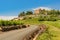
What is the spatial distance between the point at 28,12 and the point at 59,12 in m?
23.7

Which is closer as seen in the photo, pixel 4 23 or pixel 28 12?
pixel 4 23

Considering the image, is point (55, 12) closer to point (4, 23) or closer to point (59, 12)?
point (59, 12)

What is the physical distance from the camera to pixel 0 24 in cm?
3441

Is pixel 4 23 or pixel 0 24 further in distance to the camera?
pixel 4 23

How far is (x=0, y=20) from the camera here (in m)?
36.2

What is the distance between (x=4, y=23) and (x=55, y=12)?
123104 millimetres

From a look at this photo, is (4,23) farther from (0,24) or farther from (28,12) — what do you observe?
(28,12)

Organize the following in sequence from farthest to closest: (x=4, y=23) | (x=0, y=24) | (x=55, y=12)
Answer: (x=55, y=12) → (x=4, y=23) → (x=0, y=24)

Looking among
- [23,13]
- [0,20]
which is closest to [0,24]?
[0,20]

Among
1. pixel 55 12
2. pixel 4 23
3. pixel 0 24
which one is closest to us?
pixel 0 24

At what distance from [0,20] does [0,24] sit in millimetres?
1887

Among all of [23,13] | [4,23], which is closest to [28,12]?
[23,13]

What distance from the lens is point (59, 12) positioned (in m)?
157

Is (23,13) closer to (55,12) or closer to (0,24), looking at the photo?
(55,12)
